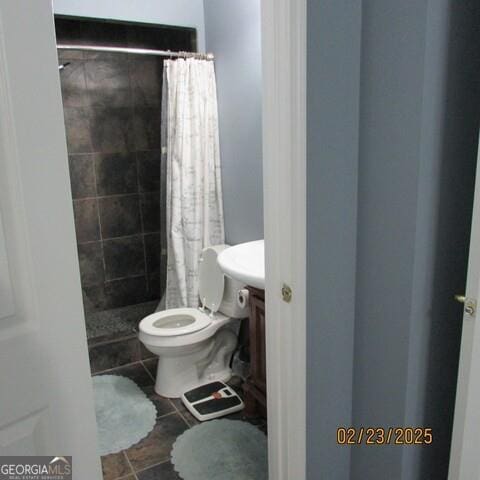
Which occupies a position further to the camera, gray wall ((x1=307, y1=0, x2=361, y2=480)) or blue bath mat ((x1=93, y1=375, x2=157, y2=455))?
blue bath mat ((x1=93, y1=375, x2=157, y2=455))

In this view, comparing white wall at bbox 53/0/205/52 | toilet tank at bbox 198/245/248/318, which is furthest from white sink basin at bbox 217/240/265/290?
white wall at bbox 53/0/205/52

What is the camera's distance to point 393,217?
123 centimetres

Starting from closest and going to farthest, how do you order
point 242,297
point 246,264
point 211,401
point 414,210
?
point 414,210 < point 246,264 < point 242,297 < point 211,401

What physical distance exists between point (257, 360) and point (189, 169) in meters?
1.18

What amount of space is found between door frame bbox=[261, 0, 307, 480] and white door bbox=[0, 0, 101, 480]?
60 cm

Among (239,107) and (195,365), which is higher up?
(239,107)

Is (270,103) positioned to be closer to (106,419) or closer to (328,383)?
(328,383)

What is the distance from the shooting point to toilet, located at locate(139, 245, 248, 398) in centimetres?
242

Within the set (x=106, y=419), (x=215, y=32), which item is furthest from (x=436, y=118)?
(x=106, y=419)

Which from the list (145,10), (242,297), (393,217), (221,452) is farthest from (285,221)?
(145,10)

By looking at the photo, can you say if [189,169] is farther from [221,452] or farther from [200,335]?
[221,452]

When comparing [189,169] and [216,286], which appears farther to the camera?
[189,169]

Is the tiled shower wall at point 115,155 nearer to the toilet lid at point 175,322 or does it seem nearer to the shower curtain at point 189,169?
the shower curtain at point 189,169

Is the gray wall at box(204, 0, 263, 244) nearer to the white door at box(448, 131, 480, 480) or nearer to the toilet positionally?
the toilet
